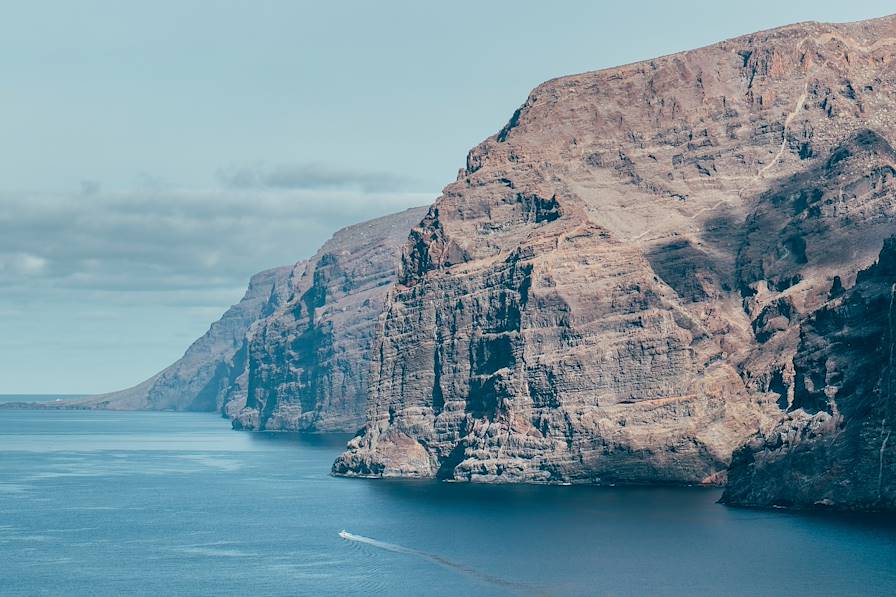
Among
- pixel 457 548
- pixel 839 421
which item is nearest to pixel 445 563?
pixel 457 548

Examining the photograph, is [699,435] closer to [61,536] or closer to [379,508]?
[379,508]

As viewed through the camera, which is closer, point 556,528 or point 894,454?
point 894,454

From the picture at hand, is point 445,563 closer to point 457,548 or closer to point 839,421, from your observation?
point 457,548

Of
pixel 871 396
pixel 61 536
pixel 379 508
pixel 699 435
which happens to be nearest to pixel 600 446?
pixel 699 435

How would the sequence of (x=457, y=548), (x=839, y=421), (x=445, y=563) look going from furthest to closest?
(x=839, y=421) → (x=457, y=548) → (x=445, y=563)

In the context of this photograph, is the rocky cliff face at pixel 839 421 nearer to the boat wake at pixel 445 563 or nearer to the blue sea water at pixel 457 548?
the blue sea water at pixel 457 548

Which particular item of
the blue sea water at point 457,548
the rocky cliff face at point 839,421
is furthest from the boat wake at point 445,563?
the rocky cliff face at point 839,421

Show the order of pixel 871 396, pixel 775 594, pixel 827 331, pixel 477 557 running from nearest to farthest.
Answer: pixel 775 594, pixel 477 557, pixel 871 396, pixel 827 331

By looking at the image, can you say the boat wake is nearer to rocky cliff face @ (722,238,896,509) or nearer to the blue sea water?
the blue sea water
